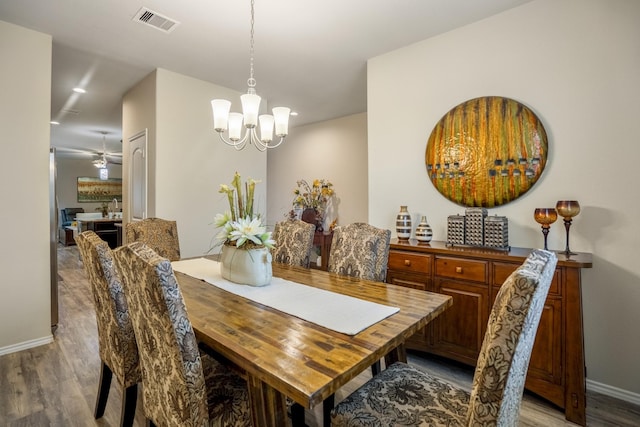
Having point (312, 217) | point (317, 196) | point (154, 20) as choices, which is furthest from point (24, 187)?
point (317, 196)

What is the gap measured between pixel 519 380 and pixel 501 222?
146cm

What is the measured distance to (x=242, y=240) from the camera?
1.70m

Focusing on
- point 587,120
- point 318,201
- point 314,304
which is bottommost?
point 314,304

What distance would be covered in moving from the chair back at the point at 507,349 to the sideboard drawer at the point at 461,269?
126cm

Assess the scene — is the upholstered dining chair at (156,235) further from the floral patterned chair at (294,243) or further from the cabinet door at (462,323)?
the cabinet door at (462,323)

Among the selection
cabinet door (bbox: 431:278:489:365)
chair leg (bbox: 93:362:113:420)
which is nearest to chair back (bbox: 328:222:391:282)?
cabinet door (bbox: 431:278:489:365)

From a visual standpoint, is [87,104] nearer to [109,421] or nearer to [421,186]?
[109,421]

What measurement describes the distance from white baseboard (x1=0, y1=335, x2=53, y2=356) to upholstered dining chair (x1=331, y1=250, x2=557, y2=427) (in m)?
2.89

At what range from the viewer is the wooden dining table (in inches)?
35.7

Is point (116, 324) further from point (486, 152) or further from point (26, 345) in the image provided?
point (486, 152)

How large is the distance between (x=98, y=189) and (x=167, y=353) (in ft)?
38.9

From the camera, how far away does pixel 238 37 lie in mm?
2793

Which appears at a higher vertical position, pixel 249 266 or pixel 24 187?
pixel 24 187

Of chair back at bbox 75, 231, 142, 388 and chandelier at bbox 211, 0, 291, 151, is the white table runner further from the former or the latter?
chandelier at bbox 211, 0, 291, 151
